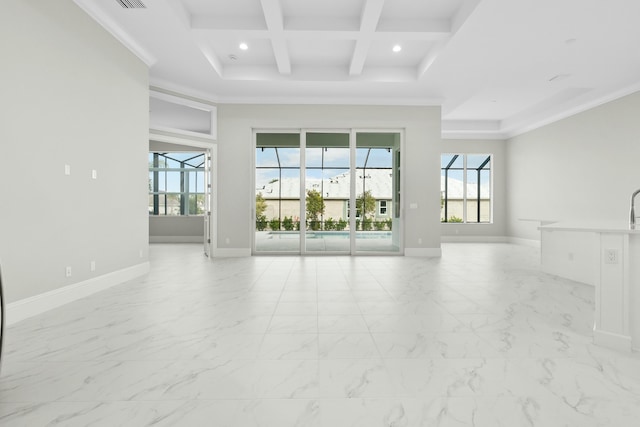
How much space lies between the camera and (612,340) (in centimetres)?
255

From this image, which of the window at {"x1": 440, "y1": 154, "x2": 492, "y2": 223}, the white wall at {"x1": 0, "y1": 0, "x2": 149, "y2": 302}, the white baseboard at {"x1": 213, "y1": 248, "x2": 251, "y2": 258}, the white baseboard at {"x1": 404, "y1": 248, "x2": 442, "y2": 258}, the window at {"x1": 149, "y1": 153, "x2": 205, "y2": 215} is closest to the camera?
the white wall at {"x1": 0, "y1": 0, "x2": 149, "y2": 302}

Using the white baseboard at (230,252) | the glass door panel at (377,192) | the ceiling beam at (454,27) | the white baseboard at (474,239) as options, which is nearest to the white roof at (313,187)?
the glass door panel at (377,192)

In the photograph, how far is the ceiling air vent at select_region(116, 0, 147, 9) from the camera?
4062 millimetres

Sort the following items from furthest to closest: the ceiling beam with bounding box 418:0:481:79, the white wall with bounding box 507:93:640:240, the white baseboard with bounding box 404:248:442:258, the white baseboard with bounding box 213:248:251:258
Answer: the white baseboard with bounding box 404:248:442:258
the white baseboard with bounding box 213:248:251:258
the white wall with bounding box 507:93:640:240
the ceiling beam with bounding box 418:0:481:79

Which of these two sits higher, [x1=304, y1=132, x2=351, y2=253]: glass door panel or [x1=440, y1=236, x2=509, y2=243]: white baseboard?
[x1=304, y1=132, x2=351, y2=253]: glass door panel

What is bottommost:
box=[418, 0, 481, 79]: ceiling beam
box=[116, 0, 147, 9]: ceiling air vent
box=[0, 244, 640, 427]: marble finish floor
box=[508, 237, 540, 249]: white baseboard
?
box=[0, 244, 640, 427]: marble finish floor

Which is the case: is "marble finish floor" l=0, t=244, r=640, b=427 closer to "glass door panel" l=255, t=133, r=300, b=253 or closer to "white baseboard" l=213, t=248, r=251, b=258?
"white baseboard" l=213, t=248, r=251, b=258

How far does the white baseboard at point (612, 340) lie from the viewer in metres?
2.49

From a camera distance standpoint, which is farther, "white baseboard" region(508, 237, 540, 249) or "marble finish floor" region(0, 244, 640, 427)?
"white baseboard" region(508, 237, 540, 249)

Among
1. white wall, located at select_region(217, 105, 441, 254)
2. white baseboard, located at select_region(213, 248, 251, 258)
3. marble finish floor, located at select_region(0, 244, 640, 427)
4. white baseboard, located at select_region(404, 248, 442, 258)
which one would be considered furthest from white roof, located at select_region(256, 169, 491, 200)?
marble finish floor, located at select_region(0, 244, 640, 427)

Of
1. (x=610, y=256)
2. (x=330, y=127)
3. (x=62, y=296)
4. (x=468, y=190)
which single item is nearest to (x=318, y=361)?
(x=610, y=256)

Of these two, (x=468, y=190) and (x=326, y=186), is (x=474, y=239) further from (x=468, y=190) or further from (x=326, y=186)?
(x=326, y=186)

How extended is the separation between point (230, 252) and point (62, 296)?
392 centimetres

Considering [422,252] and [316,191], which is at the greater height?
[316,191]
